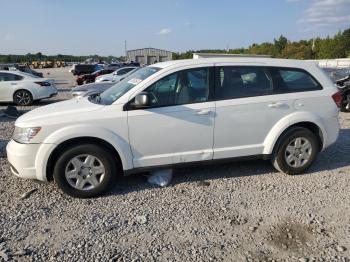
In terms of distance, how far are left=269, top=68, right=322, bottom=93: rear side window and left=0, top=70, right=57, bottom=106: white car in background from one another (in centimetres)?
1102

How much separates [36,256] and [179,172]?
256cm

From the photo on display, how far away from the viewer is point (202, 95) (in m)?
4.82

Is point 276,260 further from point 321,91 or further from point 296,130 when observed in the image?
point 321,91

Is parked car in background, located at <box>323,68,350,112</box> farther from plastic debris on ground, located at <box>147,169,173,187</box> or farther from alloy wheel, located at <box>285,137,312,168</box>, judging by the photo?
plastic debris on ground, located at <box>147,169,173,187</box>

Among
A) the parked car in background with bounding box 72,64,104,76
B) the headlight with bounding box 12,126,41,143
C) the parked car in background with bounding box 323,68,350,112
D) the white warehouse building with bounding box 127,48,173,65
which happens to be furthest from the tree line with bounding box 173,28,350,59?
the headlight with bounding box 12,126,41,143

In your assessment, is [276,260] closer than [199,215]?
Yes

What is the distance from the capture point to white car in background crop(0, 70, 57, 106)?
13.6 metres

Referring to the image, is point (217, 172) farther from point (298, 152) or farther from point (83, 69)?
point (83, 69)

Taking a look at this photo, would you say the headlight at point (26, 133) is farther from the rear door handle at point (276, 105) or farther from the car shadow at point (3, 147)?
the rear door handle at point (276, 105)

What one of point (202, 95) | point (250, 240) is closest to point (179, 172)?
point (202, 95)

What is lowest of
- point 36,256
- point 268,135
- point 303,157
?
point 36,256

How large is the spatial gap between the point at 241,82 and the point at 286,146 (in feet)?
3.83

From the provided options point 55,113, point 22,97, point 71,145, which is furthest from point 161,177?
point 22,97

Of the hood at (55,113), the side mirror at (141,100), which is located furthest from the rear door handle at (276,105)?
the hood at (55,113)
